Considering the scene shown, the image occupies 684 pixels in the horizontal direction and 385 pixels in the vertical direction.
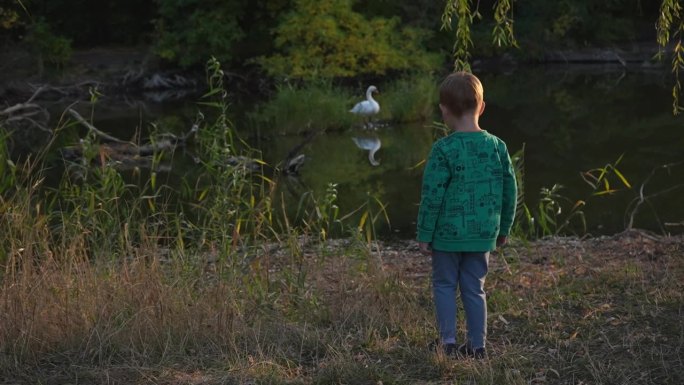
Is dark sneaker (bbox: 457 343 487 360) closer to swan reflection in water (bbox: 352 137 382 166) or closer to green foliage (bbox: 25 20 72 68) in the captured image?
swan reflection in water (bbox: 352 137 382 166)

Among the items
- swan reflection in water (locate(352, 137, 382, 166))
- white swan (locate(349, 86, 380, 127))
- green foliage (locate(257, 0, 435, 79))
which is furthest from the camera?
green foliage (locate(257, 0, 435, 79))

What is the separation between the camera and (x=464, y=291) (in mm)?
4363

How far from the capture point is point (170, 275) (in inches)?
215

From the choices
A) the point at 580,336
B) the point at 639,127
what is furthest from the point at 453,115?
the point at 639,127

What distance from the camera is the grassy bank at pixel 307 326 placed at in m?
4.07

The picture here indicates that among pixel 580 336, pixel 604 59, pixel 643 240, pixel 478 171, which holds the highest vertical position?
pixel 478 171

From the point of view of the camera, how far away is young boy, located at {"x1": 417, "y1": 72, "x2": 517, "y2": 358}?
166 inches

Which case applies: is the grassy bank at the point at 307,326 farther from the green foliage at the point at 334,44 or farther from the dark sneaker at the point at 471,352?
the green foliage at the point at 334,44

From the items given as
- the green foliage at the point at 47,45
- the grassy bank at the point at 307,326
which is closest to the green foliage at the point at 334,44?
the green foliage at the point at 47,45

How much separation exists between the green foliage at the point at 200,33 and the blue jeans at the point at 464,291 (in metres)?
22.7

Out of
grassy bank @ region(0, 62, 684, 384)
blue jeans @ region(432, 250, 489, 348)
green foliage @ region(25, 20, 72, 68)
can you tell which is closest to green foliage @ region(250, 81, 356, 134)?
green foliage @ region(25, 20, 72, 68)

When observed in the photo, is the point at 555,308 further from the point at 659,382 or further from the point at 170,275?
the point at 170,275

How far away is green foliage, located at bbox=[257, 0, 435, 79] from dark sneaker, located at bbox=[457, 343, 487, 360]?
801 inches

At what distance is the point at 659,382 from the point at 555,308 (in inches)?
41.7
